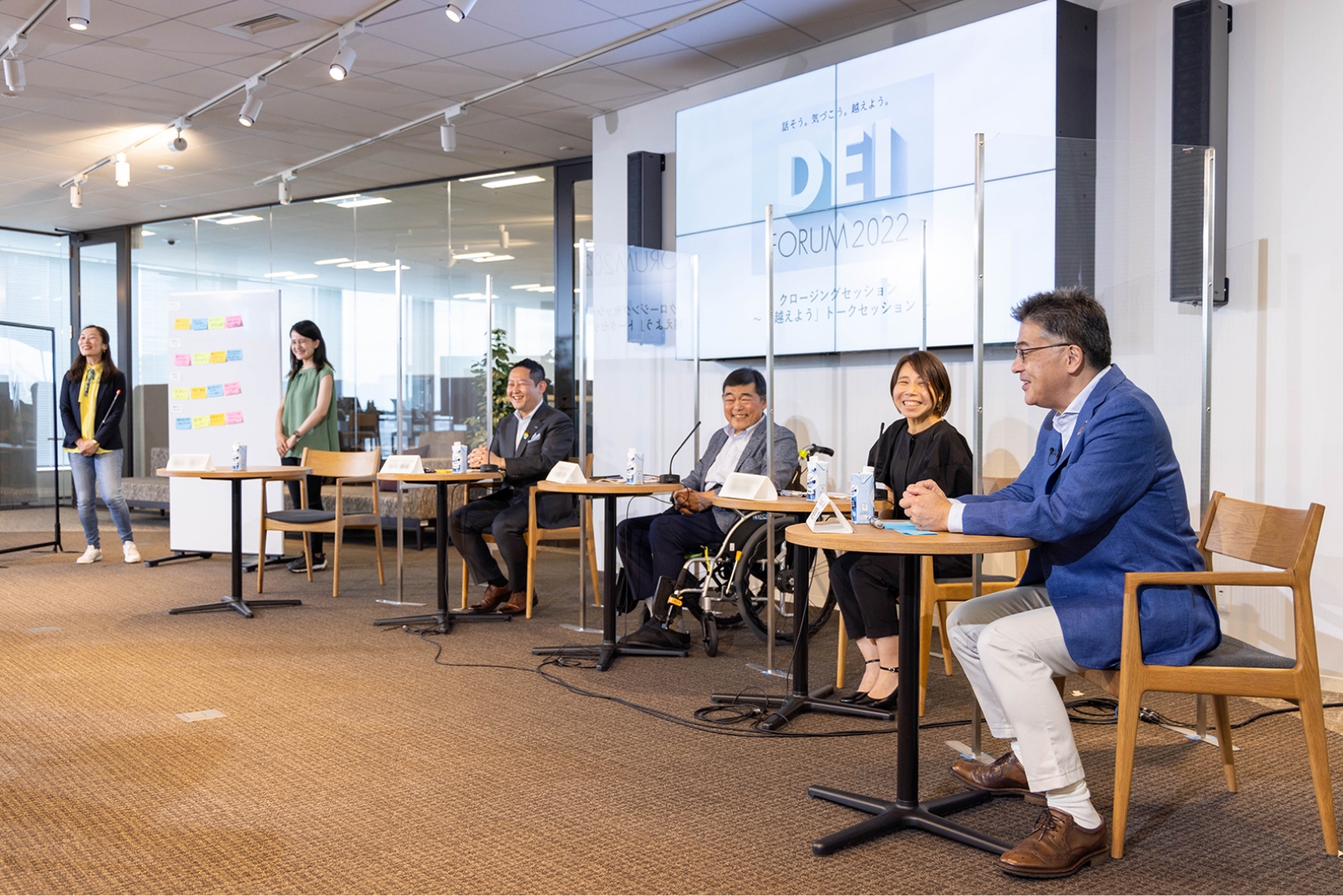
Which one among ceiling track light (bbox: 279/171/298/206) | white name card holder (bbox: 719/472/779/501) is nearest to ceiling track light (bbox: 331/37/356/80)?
white name card holder (bbox: 719/472/779/501)

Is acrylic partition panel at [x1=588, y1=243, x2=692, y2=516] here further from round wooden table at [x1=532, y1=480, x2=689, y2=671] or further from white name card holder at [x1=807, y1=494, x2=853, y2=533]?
white name card holder at [x1=807, y1=494, x2=853, y2=533]

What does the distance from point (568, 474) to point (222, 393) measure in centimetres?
393

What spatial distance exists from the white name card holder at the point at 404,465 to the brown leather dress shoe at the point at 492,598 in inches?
30.0

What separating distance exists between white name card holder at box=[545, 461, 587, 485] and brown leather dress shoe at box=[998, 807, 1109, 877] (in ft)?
8.18

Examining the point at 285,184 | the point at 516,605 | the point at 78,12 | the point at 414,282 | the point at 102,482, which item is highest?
the point at 285,184

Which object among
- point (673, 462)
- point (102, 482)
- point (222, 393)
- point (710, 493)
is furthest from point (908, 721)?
point (102, 482)

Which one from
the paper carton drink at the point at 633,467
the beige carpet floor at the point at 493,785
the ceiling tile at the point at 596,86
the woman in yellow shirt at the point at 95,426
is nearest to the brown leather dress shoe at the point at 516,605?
the beige carpet floor at the point at 493,785

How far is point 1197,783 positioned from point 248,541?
6.30 m

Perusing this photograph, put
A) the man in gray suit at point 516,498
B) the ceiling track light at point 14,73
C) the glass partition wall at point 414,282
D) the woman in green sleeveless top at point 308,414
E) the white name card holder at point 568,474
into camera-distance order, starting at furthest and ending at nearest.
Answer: the glass partition wall at point 414,282
the woman in green sleeveless top at point 308,414
the ceiling track light at point 14,73
the man in gray suit at point 516,498
the white name card holder at point 568,474

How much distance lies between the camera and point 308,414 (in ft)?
24.0

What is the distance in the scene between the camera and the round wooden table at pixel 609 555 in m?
4.33

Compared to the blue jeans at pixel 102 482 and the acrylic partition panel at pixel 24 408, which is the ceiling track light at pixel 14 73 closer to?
the blue jeans at pixel 102 482

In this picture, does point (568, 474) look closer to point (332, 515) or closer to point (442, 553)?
point (442, 553)

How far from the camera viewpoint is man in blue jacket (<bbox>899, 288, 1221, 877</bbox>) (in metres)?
2.38
